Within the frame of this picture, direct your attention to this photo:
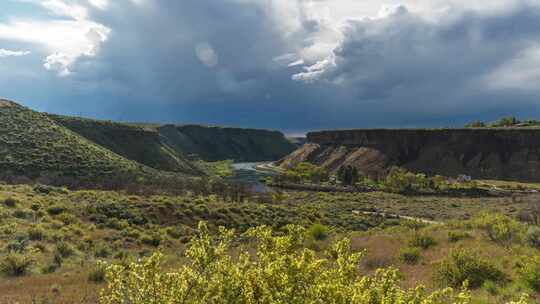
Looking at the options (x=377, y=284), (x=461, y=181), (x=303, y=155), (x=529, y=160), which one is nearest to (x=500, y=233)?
(x=377, y=284)

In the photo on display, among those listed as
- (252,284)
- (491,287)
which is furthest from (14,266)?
(491,287)

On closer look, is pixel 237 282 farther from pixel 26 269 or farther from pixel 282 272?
pixel 26 269

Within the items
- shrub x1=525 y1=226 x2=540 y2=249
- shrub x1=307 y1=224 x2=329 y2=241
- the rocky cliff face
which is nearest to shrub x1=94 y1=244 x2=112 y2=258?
shrub x1=307 y1=224 x2=329 y2=241

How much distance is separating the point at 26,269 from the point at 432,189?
8445 cm

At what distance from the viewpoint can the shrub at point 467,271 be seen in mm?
12641

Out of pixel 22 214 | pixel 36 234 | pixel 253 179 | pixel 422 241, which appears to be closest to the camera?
pixel 422 241

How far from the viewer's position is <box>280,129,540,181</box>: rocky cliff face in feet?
354

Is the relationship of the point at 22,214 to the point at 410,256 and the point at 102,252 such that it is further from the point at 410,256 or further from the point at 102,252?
the point at 410,256

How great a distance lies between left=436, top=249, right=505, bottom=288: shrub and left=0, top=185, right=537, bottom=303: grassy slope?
525 millimetres

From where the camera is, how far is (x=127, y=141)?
371 feet

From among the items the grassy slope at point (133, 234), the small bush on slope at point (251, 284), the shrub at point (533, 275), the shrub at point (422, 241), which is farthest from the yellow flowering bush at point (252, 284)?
the shrub at point (422, 241)

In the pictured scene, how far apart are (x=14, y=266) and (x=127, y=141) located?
105 metres

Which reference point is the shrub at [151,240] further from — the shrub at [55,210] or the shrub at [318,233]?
the shrub at [318,233]

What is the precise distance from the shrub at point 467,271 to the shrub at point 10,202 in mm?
26219
